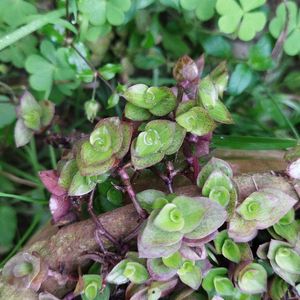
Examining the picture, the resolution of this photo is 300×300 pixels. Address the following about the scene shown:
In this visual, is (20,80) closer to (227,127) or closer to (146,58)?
(146,58)

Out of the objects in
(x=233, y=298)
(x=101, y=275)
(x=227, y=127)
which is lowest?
(x=227, y=127)

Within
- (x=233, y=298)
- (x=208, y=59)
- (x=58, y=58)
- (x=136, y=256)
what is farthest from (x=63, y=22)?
(x=233, y=298)

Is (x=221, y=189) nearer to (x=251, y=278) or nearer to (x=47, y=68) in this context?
(x=251, y=278)

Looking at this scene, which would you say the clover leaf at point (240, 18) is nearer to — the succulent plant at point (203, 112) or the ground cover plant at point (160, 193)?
the ground cover plant at point (160, 193)

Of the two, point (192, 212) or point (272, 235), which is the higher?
point (192, 212)

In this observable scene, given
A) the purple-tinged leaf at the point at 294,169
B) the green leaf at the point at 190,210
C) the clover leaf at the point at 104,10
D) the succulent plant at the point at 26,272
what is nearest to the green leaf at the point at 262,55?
the clover leaf at the point at 104,10

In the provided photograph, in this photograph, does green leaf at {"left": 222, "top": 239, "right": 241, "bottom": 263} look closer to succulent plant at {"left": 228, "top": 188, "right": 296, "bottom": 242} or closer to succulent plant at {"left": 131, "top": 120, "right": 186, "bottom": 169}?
succulent plant at {"left": 228, "top": 188, "right": 296, "bottom": 242}
